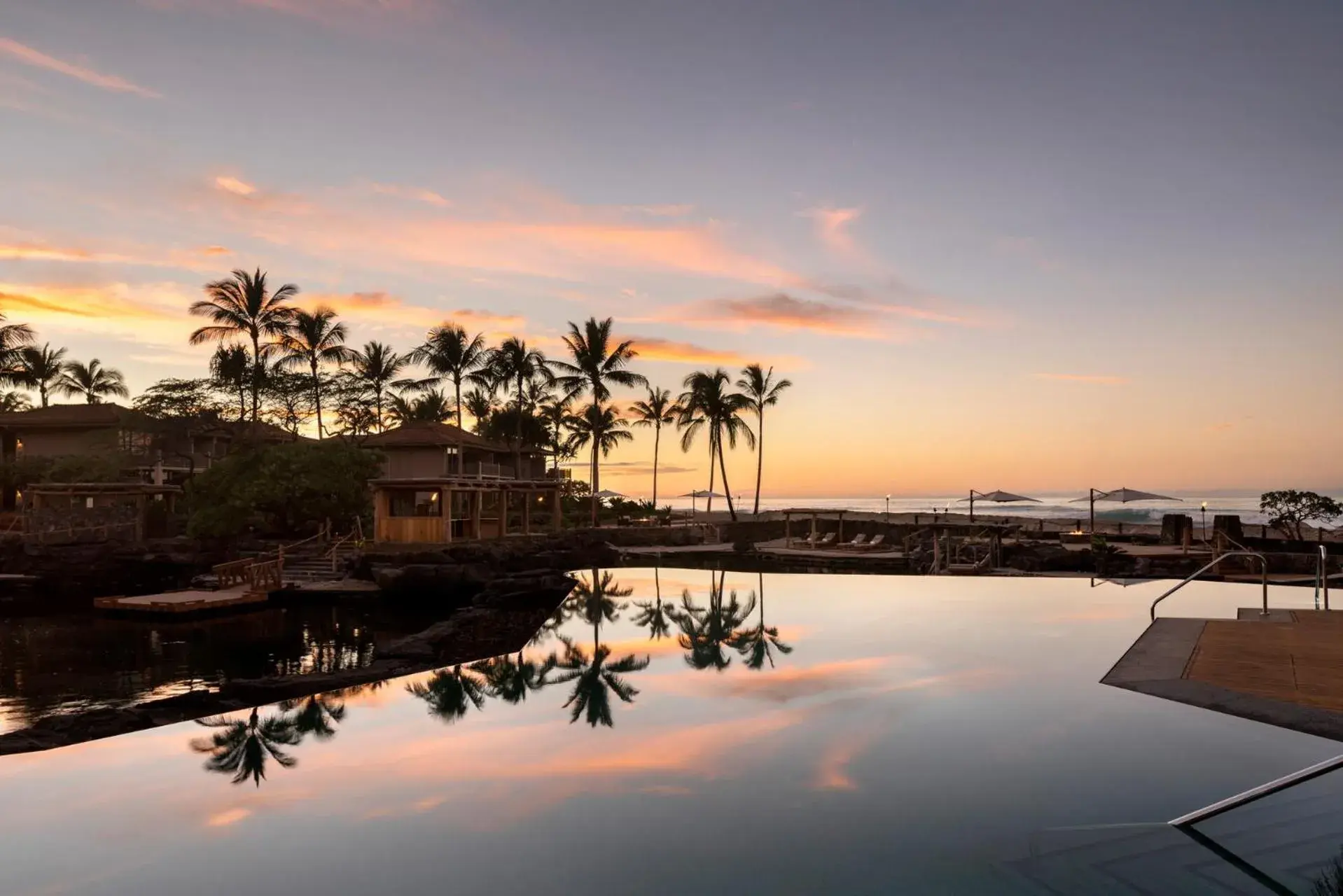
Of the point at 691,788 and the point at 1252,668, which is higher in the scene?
the point at 1252,668

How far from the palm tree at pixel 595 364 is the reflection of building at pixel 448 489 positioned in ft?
17.8

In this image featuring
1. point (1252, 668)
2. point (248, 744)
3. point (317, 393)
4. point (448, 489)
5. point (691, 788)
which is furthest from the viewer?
point (317, 393)

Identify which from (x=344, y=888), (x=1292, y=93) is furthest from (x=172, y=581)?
(x=1292, y=93)

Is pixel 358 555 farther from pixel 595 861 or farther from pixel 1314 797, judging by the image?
pixel 1314 797

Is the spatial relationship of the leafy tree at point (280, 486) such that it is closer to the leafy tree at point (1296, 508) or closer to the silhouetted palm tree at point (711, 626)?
the silhouetted palm tree at point (711, 626)

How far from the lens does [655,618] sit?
20.0 meters

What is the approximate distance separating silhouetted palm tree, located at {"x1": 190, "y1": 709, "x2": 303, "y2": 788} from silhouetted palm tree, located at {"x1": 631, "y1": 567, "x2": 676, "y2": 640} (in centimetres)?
782

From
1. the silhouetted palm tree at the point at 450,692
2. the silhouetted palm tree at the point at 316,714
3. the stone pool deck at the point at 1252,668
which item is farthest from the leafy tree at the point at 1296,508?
the silhouetted palm tree at the point at 316,714

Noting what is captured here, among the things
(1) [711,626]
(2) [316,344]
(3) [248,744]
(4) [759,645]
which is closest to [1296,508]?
(1) [711,626]

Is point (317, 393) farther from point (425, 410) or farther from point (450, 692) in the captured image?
point (450, 692)

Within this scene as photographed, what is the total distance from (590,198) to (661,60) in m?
6.10

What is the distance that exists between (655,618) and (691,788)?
12386 mm

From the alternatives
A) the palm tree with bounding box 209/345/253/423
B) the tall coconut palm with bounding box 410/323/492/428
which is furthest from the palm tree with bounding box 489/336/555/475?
the palm tree with bounding box 209/345/253/423

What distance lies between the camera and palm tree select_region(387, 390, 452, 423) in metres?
70.4
